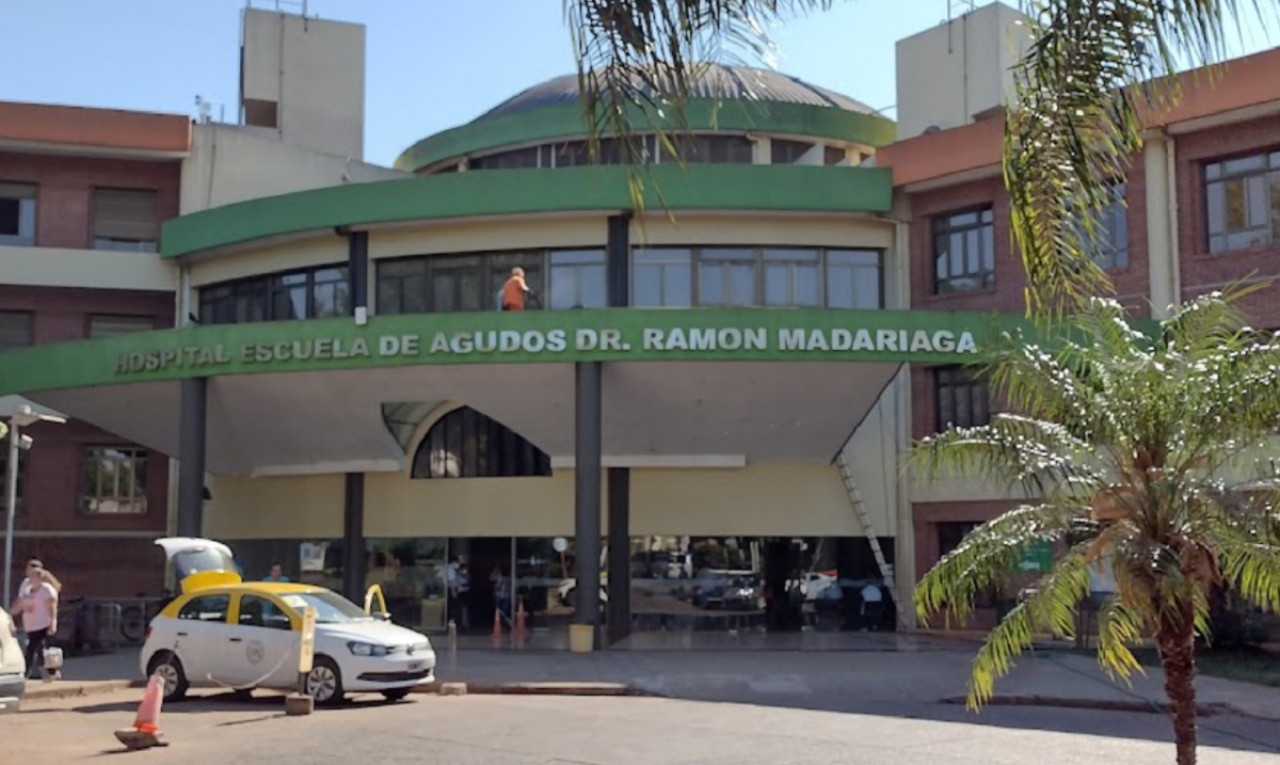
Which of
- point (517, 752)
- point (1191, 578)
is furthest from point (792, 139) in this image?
point (1191, 578)

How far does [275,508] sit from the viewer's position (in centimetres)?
3303

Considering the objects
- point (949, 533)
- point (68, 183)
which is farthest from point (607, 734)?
point (68, 183)

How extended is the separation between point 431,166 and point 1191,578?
3013 cm

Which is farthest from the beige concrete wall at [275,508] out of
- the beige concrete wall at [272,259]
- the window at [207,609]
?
the window at [207,609]

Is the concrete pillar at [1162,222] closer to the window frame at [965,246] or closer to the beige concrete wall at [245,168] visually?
the window frame at [965,246]

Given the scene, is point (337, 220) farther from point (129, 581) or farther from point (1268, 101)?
point (1268, 101)

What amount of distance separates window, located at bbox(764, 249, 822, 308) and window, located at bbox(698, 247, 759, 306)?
30 centimetres

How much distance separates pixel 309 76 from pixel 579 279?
1158cm

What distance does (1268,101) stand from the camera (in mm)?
24375

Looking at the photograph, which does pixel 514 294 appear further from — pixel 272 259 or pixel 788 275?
pixel 272 259

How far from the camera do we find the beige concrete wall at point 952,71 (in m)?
33.0

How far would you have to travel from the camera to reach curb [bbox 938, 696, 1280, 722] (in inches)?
687

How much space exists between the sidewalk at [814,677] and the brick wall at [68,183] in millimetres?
11780

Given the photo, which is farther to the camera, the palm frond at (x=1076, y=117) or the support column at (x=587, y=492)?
the support column at (x=587, y=492)
